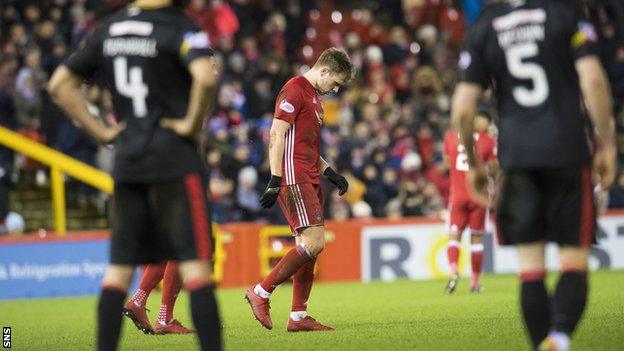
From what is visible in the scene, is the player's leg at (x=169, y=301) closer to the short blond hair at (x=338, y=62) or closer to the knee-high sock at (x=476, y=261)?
the short blond hair at (x=338, y=62)

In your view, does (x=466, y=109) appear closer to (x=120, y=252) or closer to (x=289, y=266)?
(x=120, y=252)

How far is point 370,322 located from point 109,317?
15.5 ft

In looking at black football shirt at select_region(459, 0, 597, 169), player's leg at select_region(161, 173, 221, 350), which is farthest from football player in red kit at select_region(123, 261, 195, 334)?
black football shirt at select_region(459, 0, 597, 169)

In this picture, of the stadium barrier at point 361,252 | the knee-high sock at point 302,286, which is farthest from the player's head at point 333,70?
the stadium barrier at point 361,252

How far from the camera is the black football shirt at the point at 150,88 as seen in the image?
696 cm

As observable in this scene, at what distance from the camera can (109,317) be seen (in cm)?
706

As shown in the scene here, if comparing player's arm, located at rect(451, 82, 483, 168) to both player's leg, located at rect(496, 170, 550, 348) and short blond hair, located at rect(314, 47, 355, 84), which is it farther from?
short blond hair, located at rect(314, 47, 355, 84)

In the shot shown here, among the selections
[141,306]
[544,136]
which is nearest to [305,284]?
[141,306]

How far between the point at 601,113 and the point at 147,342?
4.44m

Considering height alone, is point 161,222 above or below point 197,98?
below

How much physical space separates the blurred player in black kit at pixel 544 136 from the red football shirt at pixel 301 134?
3627 millimetres

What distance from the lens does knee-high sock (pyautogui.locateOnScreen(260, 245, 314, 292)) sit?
10.8 m

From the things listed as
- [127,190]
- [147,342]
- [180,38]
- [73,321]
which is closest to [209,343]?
[127,190]

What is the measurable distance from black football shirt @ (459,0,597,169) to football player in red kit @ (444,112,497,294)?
28.2 ft
